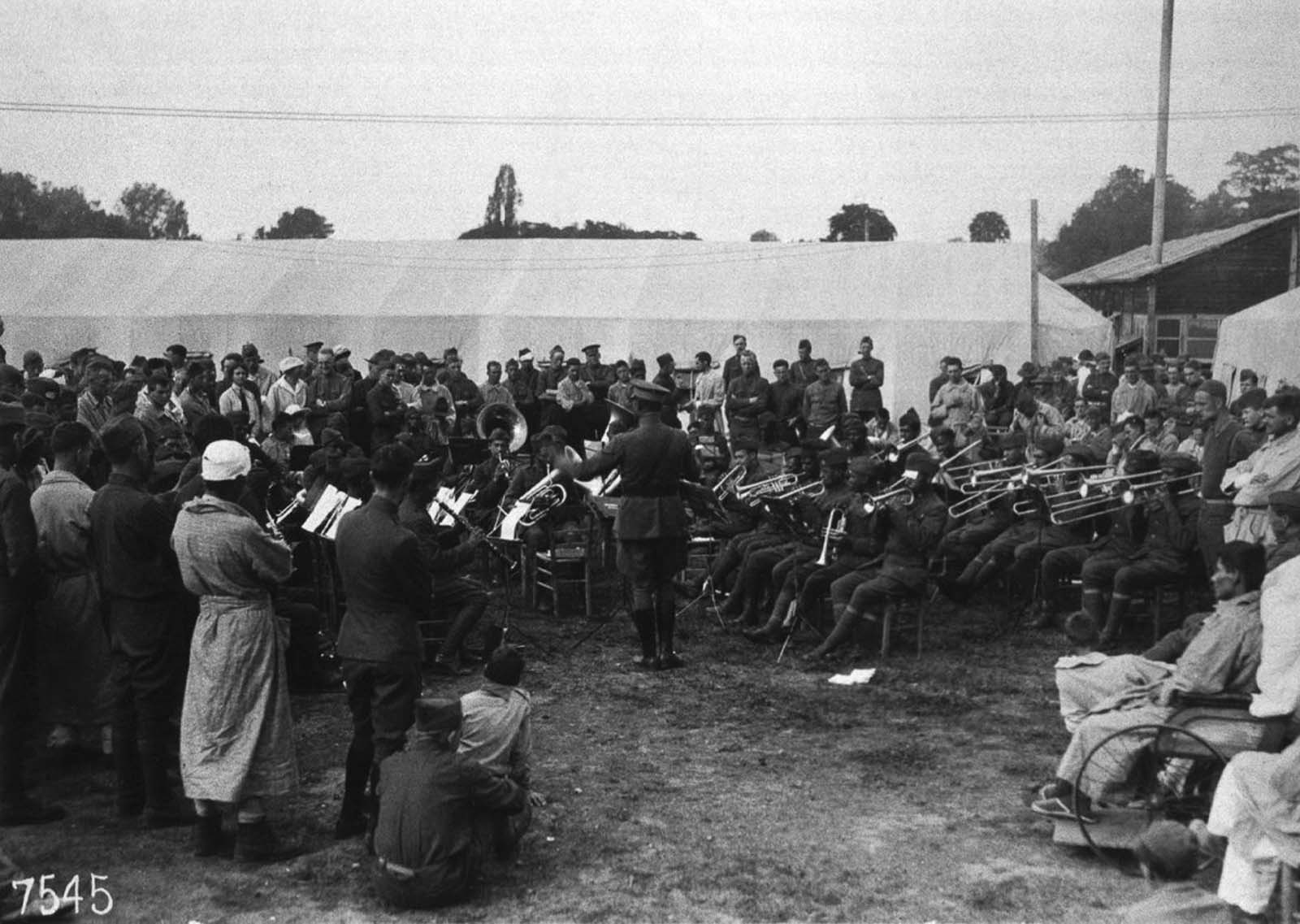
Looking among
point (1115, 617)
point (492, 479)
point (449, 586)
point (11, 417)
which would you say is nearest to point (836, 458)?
point (1115, 617)

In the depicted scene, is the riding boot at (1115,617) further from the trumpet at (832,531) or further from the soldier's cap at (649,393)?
the soldier's cap at (649,393)

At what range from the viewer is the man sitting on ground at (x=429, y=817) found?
587cm

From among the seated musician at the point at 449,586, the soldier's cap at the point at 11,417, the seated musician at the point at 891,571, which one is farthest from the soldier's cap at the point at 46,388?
the seated musician at the point at 891,571

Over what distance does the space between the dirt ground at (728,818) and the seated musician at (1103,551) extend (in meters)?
0.87

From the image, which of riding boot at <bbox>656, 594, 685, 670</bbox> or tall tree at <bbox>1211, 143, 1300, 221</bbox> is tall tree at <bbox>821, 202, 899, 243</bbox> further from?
riding boot at <bbox>656, 594, 685, 670</bbox>

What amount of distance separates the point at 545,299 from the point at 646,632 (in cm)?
1830

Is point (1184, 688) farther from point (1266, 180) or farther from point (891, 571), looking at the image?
point (1266, 180)

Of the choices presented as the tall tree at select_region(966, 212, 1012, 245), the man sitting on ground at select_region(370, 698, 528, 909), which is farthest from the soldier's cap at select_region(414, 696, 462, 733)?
the tall tree at select_region(966, 212, 1012, 245)

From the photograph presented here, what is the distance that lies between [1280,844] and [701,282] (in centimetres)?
2284

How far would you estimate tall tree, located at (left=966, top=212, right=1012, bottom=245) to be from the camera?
67.2m

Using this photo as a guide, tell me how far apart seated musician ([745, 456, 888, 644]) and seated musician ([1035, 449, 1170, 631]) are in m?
1.55

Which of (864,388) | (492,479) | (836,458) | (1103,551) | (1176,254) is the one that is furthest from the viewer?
(1176,254)

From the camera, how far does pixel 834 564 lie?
1066 cm

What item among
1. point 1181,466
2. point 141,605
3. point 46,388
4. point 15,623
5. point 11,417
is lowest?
point 15,623
